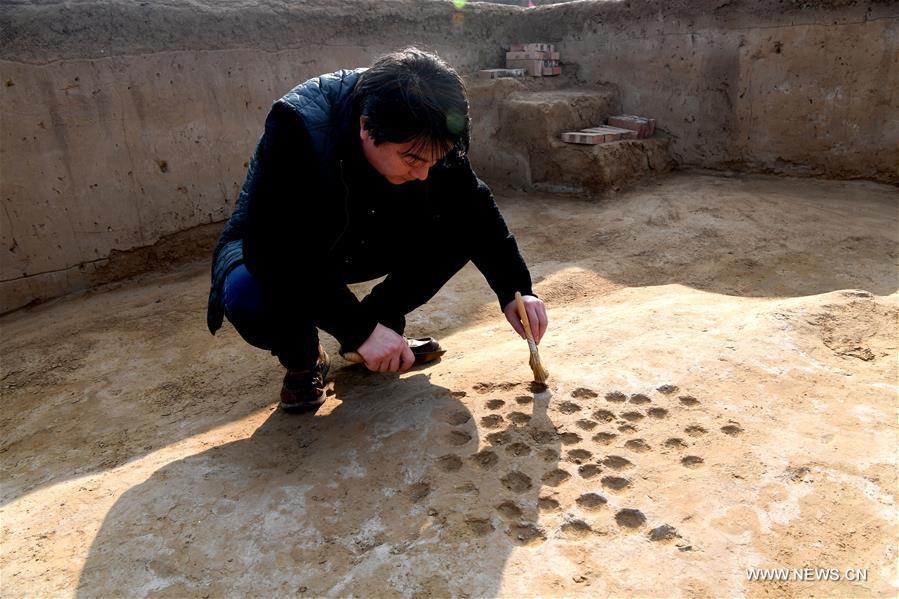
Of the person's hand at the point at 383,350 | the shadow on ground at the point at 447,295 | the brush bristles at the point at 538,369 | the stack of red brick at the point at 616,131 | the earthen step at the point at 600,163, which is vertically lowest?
the shadow on ground at the point at 447,295

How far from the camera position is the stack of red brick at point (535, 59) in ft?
17.6

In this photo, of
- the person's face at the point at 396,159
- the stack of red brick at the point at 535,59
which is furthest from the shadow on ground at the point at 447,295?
the stack of red brick at the point at 535,59

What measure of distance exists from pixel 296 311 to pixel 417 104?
706 millimetres

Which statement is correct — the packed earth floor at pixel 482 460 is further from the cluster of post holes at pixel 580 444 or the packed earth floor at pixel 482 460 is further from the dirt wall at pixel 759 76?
the dirt wall at pixel 759 76

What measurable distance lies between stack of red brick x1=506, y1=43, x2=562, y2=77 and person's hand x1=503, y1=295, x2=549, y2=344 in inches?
149

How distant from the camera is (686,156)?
5.07 meters

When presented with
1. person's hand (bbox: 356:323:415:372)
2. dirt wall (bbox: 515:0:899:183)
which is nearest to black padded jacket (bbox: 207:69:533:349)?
person's hand (bbox: 356:323:415:372)

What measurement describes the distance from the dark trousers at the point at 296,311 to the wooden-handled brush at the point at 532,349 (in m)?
0.32

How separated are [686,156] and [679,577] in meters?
4.28

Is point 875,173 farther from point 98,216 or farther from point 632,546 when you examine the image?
point 98,216

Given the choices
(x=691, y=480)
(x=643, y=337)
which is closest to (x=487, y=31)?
(x=643, y=337)

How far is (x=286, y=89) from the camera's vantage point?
416cm

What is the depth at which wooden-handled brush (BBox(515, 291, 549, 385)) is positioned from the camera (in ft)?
6.57

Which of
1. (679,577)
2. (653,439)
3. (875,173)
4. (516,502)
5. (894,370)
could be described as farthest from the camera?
(875,173)
